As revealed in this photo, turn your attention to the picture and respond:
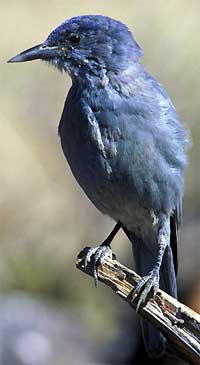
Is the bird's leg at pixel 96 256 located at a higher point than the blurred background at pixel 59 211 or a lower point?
lower

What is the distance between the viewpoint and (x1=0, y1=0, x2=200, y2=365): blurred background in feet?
20.9

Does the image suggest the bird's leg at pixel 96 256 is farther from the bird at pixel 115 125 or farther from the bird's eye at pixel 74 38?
the bird's eye at pixel 74 38

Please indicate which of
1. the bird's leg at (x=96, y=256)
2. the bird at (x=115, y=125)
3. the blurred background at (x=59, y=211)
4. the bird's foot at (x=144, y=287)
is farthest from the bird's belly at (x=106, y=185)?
the blurred background at (x=59, y=211)

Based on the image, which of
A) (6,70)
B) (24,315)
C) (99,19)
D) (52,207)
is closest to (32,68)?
(6,70)

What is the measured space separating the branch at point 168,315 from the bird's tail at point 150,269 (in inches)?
17.2

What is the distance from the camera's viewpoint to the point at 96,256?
4.32 meters

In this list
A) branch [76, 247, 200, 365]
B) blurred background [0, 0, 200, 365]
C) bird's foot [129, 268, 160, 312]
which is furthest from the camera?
blurred background [0, 0, 200, 365]

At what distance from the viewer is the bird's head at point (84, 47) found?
164 inches

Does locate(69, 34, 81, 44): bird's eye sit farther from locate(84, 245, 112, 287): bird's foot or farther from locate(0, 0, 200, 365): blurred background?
locate(0, 0, 200, 365): blurred background

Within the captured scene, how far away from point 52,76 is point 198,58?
96 centimetres

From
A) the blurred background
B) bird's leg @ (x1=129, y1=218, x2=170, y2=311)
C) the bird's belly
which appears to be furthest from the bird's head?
the blurred background

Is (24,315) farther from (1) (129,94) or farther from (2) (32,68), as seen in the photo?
(1) (129,94)

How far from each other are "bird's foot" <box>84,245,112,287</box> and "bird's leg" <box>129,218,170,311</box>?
7.4 inches

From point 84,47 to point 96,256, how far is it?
85 cm
